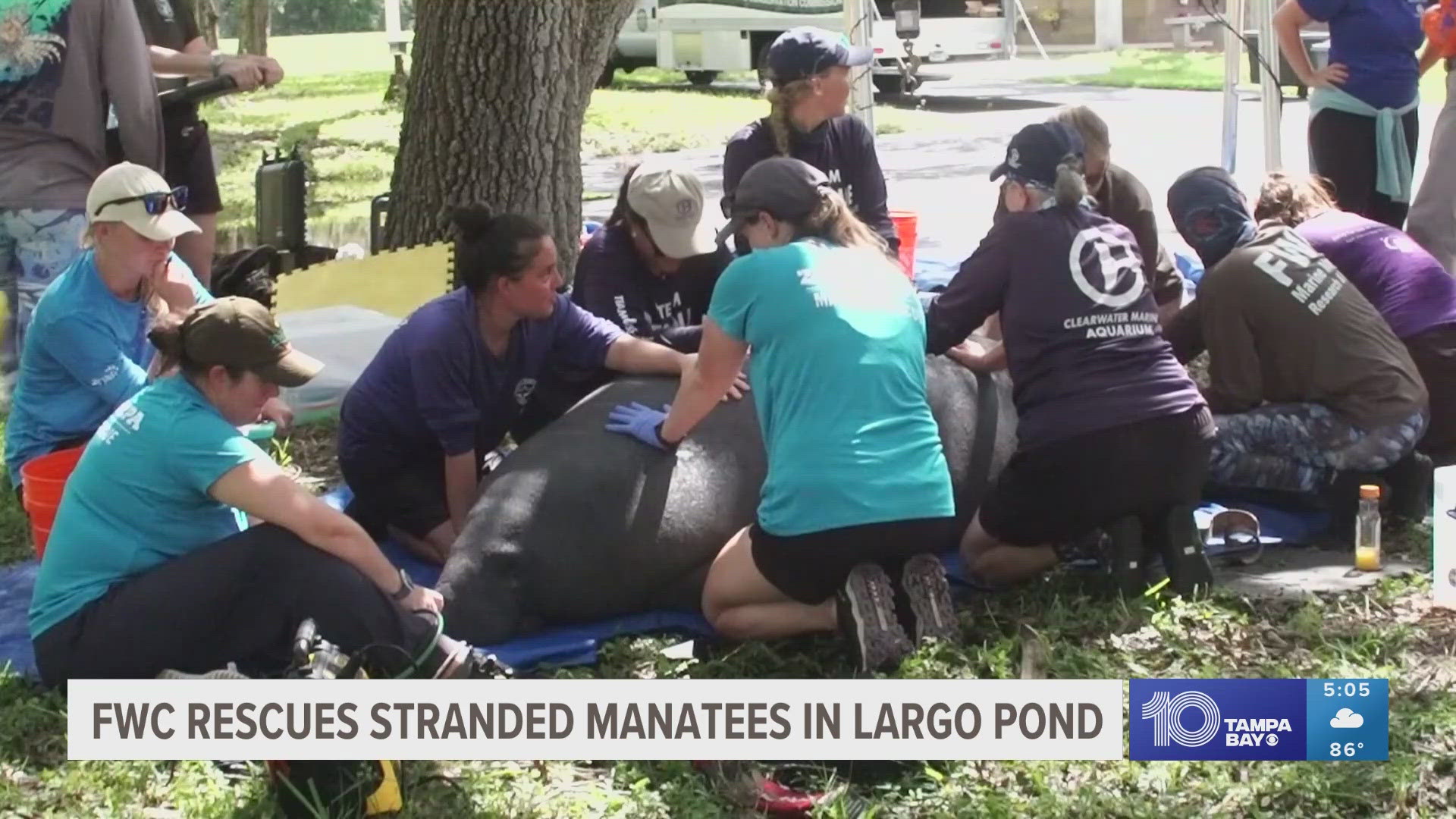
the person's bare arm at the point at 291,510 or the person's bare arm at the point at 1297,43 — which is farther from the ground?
the person's bare arm at the point at 1297,43

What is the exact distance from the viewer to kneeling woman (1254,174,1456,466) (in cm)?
536

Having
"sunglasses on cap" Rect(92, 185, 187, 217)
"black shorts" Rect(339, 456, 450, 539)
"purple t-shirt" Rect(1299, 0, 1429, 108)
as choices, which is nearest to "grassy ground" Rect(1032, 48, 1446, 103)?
"purple t-shirt" Rect(1299, 0, 1429, 108)

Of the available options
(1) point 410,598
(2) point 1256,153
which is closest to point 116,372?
(1) point 410,598

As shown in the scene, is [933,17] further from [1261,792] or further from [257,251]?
[1261,792]

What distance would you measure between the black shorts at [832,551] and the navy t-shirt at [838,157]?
203 centimetres

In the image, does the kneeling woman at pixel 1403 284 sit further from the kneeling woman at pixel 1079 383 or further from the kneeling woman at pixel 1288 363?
the kneeling woman at pixel 1079 383

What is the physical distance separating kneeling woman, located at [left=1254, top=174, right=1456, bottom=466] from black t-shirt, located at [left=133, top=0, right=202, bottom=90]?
387 cm

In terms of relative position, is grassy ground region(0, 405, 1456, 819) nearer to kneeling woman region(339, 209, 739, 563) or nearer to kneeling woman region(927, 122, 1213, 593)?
kneeling woman region(927, 122, 1213, 593)

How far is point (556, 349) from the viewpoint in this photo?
4.97m

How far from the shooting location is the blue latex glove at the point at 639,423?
15.4 ft

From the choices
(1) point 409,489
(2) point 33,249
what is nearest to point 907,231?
(1) point 409,489

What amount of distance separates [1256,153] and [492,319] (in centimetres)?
987

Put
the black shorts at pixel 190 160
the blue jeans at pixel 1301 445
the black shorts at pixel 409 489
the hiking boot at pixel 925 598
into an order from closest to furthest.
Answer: the hiking boot at pixel 925 598 < the black shorts at pixel 409 489 < the blue jeans at pixel 1301 445 < the black shorts at pixel 190 160

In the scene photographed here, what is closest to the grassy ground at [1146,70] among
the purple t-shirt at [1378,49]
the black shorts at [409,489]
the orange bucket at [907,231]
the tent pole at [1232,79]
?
the tent pole at [1232,79]
